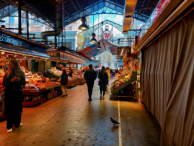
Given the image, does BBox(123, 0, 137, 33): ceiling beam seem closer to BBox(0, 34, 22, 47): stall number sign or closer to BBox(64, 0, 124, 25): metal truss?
BBox(0, 34, 22, 47): stall number sign

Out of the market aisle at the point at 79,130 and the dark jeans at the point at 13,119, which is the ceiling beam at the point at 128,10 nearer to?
the market aisle at the point at 79,130

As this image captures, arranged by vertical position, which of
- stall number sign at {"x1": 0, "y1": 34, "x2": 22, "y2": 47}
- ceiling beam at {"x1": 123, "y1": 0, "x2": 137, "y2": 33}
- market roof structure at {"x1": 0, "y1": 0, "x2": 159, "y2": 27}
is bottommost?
stall number sign at {"x1": 0, "y1": 34, "x2": 22, "y2": 47}

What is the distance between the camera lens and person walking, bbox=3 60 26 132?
4.28m

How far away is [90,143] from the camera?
349 cm

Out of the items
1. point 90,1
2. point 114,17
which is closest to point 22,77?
point 90,1

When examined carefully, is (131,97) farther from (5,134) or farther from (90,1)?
(90,1)

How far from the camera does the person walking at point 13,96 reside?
168 inches

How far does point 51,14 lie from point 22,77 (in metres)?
14.3

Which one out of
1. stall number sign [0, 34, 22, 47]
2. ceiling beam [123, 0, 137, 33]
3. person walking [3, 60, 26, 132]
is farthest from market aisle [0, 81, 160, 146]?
ceiling beam [123, 0, 137, 33]

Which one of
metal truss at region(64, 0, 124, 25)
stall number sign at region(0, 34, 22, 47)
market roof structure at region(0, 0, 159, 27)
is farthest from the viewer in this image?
metal truss at region(64, 0, 124, 25)

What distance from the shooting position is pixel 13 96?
14.3 ft

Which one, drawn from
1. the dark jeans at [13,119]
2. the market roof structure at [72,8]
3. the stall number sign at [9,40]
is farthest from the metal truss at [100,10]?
the dark jeans at [13,119]

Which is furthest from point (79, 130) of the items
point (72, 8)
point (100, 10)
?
point (100, 10)

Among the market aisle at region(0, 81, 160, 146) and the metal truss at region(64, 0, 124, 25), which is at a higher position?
the metal truss at region(64, 0, 124, 25)
